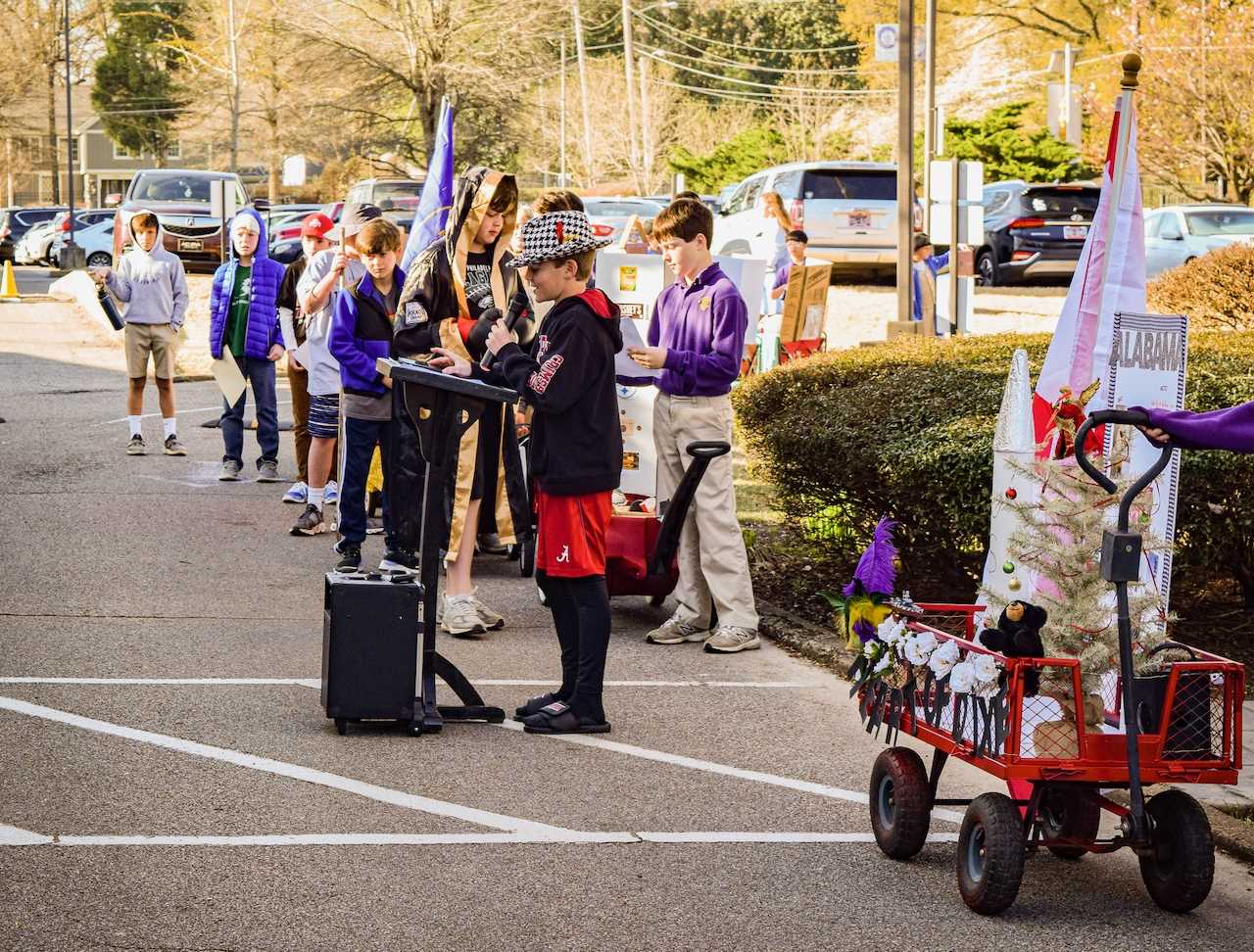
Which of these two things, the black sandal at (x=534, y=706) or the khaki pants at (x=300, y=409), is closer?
the black sandal at (x=534, y=706)

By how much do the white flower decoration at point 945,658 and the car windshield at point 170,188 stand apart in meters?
31.9

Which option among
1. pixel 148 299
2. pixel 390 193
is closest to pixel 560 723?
pixel 148 299

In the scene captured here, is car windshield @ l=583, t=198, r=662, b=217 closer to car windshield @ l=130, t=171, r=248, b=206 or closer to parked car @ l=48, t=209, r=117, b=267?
car windshield @ l=130, t=171, r=248, b=206

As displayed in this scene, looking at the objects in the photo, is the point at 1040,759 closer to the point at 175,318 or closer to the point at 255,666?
the point at 255,666

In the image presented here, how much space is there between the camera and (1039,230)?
28.5 m

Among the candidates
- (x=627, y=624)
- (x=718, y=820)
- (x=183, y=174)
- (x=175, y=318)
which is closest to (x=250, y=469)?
(x=175, y=318)

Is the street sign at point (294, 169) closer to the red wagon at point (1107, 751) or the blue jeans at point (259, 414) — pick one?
the blue jeans at point (259, 414)

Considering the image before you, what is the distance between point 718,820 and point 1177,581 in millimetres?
3391

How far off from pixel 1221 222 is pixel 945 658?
2412 cm

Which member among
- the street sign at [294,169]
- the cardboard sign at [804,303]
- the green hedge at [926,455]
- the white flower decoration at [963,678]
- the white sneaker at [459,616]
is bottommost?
the white sneaker at [459,616]

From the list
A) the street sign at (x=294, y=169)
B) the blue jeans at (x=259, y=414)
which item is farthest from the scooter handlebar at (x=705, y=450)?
the street sign at (x=294, y=169)

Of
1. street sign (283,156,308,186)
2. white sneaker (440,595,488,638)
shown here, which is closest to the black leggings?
white sneaker (440,595,488,638)

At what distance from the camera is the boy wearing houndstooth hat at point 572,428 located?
6.88 m

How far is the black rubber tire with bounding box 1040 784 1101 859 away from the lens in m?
5.34
